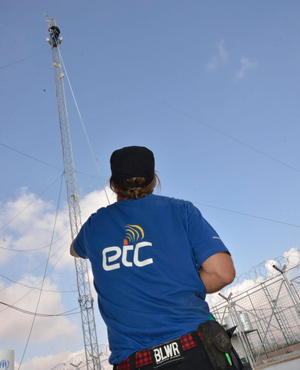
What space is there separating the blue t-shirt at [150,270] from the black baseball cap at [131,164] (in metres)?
0.13

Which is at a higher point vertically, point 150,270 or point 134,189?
point 134,189

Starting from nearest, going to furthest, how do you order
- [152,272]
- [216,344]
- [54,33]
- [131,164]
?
[216,344]
[152,272]
[131,164]
[54,33]

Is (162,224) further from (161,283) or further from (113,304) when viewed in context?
(113,304)

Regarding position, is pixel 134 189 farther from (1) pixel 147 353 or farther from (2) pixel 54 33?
(2) pixel 54 33

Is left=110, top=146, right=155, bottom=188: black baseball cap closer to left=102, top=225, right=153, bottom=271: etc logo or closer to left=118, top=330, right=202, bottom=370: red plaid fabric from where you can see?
left=102, top=225, right=153, bottom=271: etc logo

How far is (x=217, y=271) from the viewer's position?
1.21 metres

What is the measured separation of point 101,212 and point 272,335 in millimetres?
10075

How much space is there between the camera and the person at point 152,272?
1.08 meters

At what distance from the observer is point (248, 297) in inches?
402

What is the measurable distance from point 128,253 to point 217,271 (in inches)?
14.2

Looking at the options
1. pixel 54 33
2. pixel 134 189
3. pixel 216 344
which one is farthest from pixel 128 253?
pixel 54 33

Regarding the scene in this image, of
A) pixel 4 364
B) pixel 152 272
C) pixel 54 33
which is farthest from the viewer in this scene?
pixel 54 33

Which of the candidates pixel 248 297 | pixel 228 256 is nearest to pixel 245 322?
pixel 248 297

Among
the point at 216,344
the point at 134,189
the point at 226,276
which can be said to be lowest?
the point at 216,344
